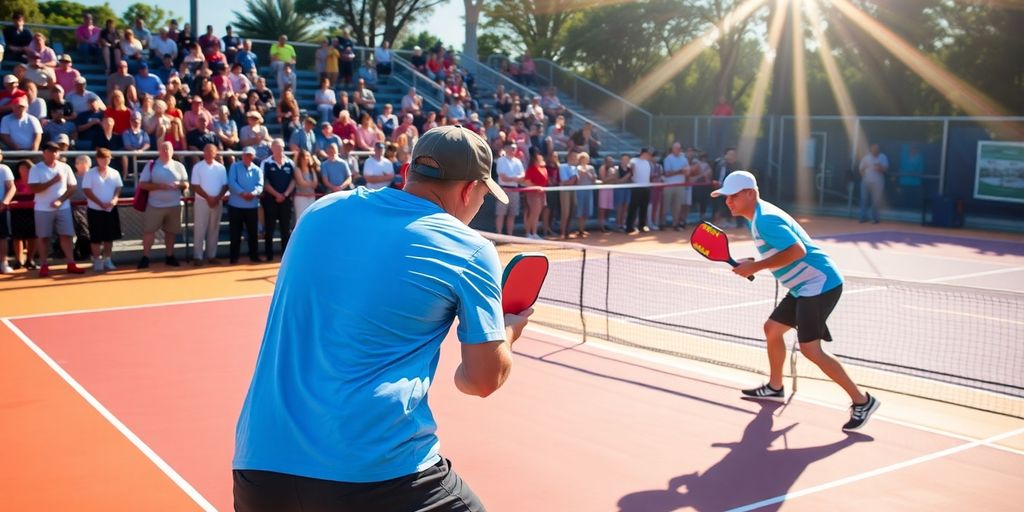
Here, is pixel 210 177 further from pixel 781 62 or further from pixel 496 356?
pixel 781 62

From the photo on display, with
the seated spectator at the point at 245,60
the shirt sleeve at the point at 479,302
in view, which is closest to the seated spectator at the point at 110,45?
the seated spectator at the point at 245,60

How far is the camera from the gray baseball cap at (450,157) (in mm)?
3141

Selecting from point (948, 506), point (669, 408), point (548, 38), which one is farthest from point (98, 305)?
point (548, 38)

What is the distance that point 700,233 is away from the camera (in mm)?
8250

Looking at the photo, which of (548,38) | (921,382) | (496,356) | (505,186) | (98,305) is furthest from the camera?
(548,38)

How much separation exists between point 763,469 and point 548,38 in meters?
51.9

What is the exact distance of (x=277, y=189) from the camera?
1814 centimetres

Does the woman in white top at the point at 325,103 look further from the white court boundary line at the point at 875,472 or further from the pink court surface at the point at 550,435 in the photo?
the white court boundary line at the point at 875,472

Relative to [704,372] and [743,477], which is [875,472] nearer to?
[743,477]

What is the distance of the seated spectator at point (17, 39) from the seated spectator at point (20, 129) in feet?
17.4

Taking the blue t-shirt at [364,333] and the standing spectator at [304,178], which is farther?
the standing spectator at [304,178]

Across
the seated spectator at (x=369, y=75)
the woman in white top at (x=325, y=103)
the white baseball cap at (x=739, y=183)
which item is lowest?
the white baseball cap at (x=739, y=183)

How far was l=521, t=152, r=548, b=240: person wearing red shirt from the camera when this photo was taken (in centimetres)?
2164

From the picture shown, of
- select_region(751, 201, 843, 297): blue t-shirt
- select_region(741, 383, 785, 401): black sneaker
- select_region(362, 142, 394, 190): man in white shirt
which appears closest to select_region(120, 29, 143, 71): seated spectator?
select_region(362, 142, 394, 190): man in white shirt
